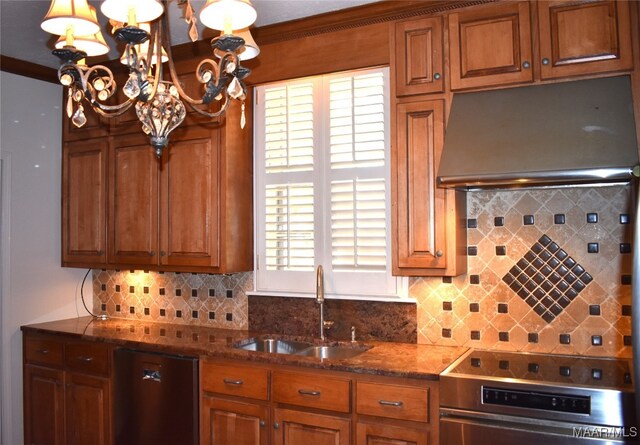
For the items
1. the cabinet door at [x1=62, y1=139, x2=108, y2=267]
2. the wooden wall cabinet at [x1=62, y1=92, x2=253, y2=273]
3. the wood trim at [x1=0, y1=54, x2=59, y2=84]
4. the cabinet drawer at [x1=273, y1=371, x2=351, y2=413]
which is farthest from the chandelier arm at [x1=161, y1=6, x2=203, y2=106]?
the wood trim at [x1=0, y1=54, x2=59, y2=84]

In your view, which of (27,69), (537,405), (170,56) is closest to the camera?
(170,56)

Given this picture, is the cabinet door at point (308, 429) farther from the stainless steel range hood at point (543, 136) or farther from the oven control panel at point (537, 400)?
the stainless steel range hood at point (543, 136)

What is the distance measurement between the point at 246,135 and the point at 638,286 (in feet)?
7.57

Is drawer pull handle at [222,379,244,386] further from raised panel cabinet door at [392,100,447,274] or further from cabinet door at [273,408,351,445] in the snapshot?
raised panel cabinet door at [392,100,447,274]

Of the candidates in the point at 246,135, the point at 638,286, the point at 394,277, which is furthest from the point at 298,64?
the point at 638,286

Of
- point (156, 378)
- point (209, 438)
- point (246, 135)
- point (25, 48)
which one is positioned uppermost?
point (25, 48)

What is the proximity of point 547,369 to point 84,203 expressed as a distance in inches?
121

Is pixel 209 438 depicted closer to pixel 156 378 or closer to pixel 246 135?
pixel 156 378

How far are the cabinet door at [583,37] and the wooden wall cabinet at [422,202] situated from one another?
1.79 feet

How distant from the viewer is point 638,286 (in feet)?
6.81

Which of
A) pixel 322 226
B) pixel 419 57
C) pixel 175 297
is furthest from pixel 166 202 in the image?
pixel 419 57

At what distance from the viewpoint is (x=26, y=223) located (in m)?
3.94

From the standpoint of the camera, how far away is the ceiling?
2961mm

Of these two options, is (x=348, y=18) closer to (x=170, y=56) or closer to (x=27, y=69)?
(x=170, y=56)
